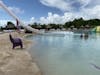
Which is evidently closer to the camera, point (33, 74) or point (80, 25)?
point (33, 74)

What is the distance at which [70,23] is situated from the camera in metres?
112

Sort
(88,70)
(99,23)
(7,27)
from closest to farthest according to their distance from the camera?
(88,70)
(7,27)
(99,23)

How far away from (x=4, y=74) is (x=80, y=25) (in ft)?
318

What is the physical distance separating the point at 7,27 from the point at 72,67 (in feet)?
240

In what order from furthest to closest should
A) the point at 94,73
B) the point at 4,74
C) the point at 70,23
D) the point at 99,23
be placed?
1. the point at 70,23
2. the point at 99,23
3. the point at 94,73
4. the point at 4,74

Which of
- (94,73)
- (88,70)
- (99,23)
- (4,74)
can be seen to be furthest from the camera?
(99,23)

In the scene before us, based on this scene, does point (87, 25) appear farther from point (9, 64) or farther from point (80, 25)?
point (9, 64)

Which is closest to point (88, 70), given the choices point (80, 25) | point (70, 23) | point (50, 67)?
point (50, 67)

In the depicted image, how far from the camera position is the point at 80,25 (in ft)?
339

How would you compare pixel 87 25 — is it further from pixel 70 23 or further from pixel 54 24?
pixel 54 24

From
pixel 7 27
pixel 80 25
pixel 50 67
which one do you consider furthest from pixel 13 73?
pixel 80 25

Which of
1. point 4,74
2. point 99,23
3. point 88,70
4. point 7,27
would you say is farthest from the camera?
point 99,23

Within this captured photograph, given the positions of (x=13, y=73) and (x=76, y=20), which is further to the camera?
(x=76, y=20)

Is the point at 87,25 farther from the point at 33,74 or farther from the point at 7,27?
the point at 33,74
